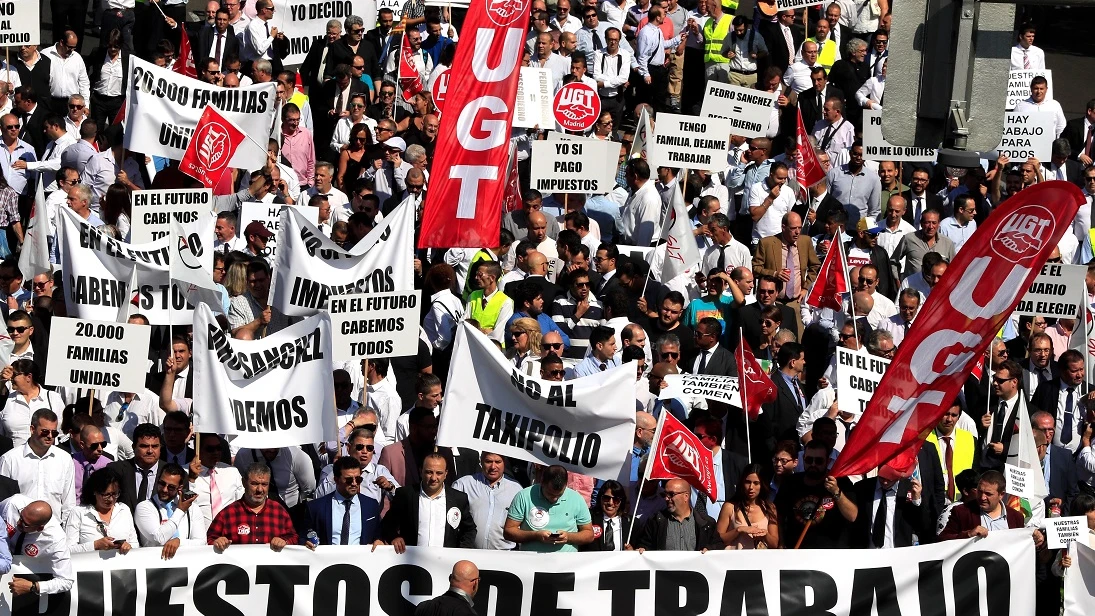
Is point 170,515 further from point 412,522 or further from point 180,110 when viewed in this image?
point 180,110

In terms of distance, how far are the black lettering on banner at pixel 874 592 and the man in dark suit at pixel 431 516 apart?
2.49m

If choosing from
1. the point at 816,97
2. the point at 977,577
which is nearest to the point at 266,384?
the point at 977,577

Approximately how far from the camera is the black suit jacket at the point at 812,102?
20859mm

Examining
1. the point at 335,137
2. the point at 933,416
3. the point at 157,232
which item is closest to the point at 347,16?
the point at 335,137

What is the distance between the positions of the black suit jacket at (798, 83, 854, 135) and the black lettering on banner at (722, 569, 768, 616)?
937 centimetres

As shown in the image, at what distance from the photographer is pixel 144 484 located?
12445mm

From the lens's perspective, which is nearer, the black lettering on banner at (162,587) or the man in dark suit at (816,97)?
the black lettering on banner at (162,587)

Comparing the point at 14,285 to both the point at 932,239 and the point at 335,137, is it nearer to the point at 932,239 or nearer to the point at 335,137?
the point at 335,137

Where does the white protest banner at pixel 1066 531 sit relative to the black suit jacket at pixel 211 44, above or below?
below

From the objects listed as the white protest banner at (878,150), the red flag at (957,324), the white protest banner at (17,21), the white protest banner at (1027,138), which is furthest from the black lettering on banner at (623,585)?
the white protest banner at (17,21)

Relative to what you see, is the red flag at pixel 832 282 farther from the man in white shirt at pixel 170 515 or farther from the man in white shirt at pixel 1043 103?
the man in white shirt at pixel 170 515

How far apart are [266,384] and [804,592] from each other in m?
3.76

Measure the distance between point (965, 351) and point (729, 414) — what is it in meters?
2.51

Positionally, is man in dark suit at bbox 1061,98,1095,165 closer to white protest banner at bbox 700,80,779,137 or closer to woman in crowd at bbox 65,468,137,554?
white protest banner at bbox 700,80,779,137
